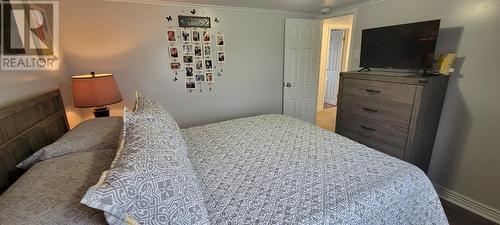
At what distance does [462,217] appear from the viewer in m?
2.00

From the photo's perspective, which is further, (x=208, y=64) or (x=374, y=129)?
(x=208, y=64)

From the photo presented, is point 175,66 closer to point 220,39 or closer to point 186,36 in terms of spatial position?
point 186,36

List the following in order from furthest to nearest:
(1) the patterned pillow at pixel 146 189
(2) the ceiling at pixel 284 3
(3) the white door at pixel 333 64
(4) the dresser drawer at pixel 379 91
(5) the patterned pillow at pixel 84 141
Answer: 1. (3) the white door at pixel 333 64
2. (2) the ceiling at pixel 284 3
3. (4) the dresser drawer at pixel 379 91
4. (5) the patterned pillow at pixel 84 141
5. (1) the patterned pillow at pixel 146 189

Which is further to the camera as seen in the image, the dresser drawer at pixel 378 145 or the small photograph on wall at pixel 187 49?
the small photograph on wall at pixel 187 49

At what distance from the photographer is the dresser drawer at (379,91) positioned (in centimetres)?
198

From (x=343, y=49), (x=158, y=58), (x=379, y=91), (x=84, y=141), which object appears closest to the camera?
(x=84, y=141)

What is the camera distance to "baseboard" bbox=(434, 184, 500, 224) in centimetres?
195

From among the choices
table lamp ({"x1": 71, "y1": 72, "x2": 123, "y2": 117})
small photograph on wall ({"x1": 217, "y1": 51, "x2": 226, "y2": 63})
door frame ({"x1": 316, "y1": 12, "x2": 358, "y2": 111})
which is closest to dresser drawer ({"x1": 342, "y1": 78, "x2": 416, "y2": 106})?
door frame ({"x1": 316, "y1": 12, "x2": 358, "y2": 111})

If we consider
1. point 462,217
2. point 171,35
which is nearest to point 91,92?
point 171,35

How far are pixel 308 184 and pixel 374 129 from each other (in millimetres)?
1499

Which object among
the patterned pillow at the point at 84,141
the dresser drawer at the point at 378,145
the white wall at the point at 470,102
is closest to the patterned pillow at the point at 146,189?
the patterned pillow at the point at 84,141

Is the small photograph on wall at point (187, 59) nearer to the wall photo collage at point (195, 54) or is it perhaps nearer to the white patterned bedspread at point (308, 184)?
the wall photo collage at point (195, 54)

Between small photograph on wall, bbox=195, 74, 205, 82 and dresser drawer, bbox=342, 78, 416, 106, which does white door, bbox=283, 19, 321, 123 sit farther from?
small photograph on wall, bbox=195, 74, 205, 82

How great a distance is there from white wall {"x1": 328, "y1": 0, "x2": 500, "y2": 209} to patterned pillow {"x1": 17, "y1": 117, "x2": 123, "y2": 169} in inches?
115
